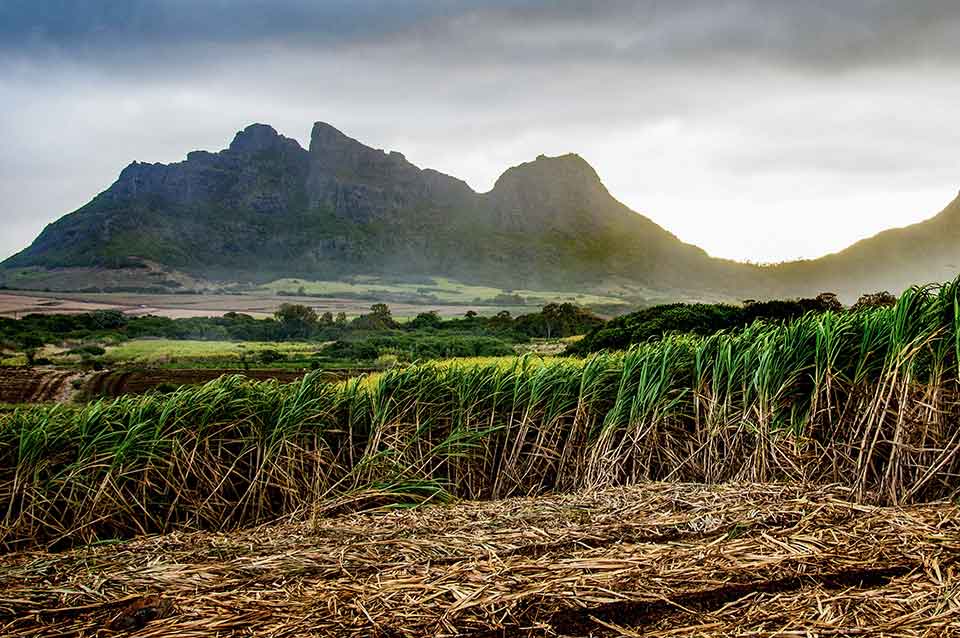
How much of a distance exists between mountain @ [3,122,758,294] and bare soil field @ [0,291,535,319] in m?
3.56

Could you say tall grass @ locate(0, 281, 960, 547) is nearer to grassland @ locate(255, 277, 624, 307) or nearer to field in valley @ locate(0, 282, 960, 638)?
field in valley @ locate(0, 282, 960, 638)

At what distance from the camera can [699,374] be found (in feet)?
20.4

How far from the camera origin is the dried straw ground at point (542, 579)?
2.11 meters

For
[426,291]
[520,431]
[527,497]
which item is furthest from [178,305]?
[527,497]

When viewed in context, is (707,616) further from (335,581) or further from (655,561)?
(335,581)

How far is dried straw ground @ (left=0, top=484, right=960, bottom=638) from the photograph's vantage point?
6.91ft

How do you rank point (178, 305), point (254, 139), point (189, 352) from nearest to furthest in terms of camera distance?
point (189, 352) < point (178, 305) < point (254, 139)

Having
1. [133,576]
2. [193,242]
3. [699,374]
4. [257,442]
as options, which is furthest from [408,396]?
[193,242]

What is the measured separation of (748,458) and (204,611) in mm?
4616

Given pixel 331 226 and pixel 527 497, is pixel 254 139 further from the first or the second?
pixel 527 497

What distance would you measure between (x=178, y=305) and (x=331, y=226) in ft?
61.1

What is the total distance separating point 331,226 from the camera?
45062mm

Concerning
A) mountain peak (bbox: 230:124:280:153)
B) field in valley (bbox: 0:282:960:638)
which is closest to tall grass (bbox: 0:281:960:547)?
field in valley (bbox: 0:282:960:638)

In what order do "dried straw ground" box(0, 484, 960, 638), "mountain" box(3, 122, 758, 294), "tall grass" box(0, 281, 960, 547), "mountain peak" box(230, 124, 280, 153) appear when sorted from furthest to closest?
"mountain peak" box(230, 124, 280, 153) < "mountain" box(3, 122, 758, 294) < "tall grass" box(0, 281, 960, 547) < "dried straw ground" box(0, 484, 960, 638)
